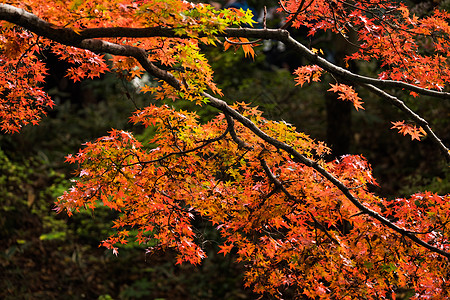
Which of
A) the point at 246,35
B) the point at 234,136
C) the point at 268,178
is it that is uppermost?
the point at 246,35

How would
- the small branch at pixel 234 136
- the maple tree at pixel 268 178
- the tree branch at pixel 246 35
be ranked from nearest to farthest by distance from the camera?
the tree branch at pixel 246 35 → the maple tree at pixel 268 178 → the small branch at pixel 234 136

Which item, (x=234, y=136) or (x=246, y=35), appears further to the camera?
(x=234, y=136)

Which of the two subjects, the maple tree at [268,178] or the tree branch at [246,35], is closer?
the tree branch at [246,35]

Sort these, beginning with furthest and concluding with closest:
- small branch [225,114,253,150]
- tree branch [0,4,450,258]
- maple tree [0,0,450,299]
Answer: small branch [225,114,253,150], maple tree [0,0,450,299], tree branch [0,4,450,258]

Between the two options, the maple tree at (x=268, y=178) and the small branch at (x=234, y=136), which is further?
the small branch at (x=234, y=136)

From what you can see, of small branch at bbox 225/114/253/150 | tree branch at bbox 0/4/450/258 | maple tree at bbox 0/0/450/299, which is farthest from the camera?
small branch at bbox 225/114/253/150

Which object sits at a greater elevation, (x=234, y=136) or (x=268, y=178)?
(x=234, y=136)

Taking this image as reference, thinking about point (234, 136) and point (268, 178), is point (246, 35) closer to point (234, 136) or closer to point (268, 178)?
point (234, 136)

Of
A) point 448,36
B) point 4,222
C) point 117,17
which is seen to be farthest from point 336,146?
point 4,222

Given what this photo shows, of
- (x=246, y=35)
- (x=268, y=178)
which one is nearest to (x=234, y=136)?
(x=268, y=178)

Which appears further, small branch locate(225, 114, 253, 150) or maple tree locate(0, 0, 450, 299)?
small branch locate(225, 114, 253, 150)

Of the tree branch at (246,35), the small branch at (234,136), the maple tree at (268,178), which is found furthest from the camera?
the small branch at (234,136)

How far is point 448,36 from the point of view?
437 cm

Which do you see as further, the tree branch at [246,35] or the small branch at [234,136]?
the small branch at [234,136]
